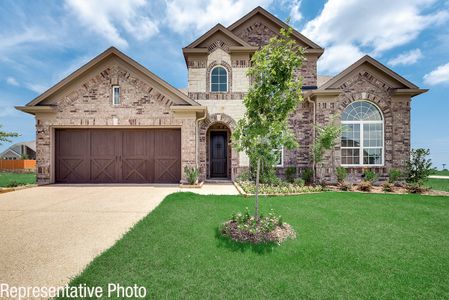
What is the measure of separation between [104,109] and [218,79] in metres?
6.15

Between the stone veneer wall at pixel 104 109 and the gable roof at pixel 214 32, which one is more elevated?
the gable roof at pixel 214 32

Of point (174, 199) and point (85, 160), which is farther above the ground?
point (85, 160)

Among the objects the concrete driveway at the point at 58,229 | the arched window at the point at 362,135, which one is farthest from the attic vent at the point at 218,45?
the concrete driveway at the point at 58,229

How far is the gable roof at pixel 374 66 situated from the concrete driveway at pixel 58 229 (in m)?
10.1

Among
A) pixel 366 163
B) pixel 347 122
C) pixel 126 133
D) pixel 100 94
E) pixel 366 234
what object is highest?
pixel 100 94

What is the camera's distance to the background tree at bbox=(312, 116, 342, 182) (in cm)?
927

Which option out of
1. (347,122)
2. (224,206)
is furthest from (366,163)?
(224,206)

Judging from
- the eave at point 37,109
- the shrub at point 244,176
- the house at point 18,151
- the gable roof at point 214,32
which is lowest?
the shrub at point 244,176

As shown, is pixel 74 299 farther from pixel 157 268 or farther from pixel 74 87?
pixel 74 87

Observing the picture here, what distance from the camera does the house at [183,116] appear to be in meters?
9.82

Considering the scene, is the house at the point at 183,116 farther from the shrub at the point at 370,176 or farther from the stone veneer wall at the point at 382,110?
the shrub at the point at 370,176

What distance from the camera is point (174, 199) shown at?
6.64 meters

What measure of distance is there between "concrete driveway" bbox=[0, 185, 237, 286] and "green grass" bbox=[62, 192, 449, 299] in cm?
45

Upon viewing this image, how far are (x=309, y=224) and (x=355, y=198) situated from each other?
12.4 ft
